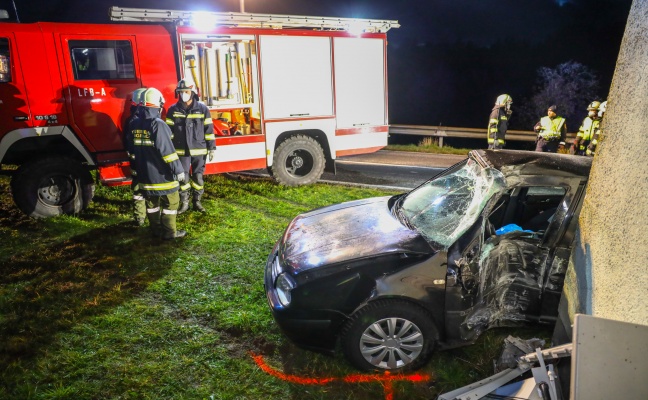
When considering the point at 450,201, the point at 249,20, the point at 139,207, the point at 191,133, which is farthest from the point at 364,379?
the point at 249,20

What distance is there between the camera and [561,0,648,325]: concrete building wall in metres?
2.30

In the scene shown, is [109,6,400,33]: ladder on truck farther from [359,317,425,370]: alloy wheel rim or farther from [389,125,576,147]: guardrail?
[389,125,576,147]: guardrail

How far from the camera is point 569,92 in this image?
33344 millimetres

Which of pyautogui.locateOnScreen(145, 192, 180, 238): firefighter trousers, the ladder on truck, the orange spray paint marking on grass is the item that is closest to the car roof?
the orange spray paint marking on grass

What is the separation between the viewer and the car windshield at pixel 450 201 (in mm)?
3139

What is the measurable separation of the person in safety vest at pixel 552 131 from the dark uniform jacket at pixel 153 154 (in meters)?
6.65

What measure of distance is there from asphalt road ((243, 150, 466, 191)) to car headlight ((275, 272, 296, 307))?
483 centimetres

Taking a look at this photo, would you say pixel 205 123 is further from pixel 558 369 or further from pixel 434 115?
pixel 434 115

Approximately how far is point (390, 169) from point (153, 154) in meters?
5.63

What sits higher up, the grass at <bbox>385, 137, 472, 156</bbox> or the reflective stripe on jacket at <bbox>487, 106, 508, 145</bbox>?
the reflective stripe on jacket at <bbox>487, 106, 508, 145</bbox>

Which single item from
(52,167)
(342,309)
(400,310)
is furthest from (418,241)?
(52,167)

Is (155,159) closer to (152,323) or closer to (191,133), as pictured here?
(191,133)

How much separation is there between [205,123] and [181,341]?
3.53 meters

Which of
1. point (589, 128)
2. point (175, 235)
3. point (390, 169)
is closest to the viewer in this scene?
point (175, 235)
